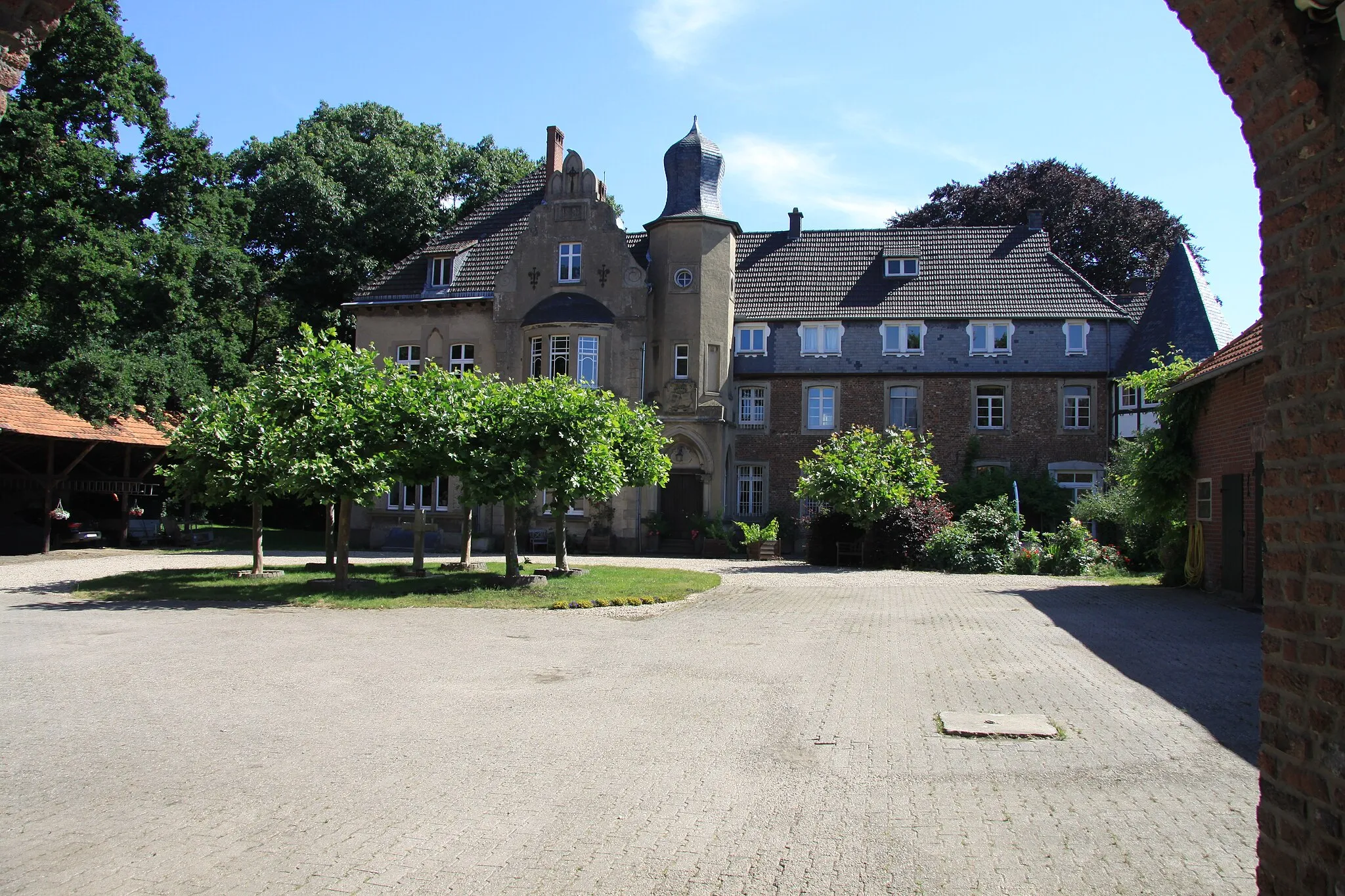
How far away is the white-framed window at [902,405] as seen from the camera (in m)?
36.6

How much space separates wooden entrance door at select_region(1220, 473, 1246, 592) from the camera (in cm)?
1770

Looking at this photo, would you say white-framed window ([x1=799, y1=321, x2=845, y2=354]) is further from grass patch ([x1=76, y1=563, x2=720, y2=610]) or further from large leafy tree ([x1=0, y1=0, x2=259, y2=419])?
large leafy tree ([x1=0, y1=0, x2=259, y2=419])

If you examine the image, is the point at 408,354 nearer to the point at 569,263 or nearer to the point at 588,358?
the point at 569,263

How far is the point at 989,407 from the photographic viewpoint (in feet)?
119

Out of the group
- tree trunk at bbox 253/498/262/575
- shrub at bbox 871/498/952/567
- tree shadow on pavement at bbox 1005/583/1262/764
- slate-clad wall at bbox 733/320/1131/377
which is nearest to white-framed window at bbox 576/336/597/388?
slate-clad wall at bbox 733/320/1131/377

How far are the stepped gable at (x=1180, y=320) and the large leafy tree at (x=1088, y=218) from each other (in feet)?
31.2

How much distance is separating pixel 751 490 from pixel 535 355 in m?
9.02

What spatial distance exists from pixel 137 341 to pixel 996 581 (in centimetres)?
2601

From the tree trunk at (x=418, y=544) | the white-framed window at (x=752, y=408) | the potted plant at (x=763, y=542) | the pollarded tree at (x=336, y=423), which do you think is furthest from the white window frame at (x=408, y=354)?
the pollarded tree at (x=336, y=423)

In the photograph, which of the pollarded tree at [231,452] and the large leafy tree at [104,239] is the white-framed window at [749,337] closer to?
the large leafy tree at [104,239]

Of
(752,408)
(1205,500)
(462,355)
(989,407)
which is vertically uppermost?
(462,355)

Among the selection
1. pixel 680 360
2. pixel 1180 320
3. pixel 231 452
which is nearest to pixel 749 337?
pixel 680 360

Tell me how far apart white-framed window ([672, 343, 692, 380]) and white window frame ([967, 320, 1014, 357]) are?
33.3 feet

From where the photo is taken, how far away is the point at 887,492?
86.2 feet
